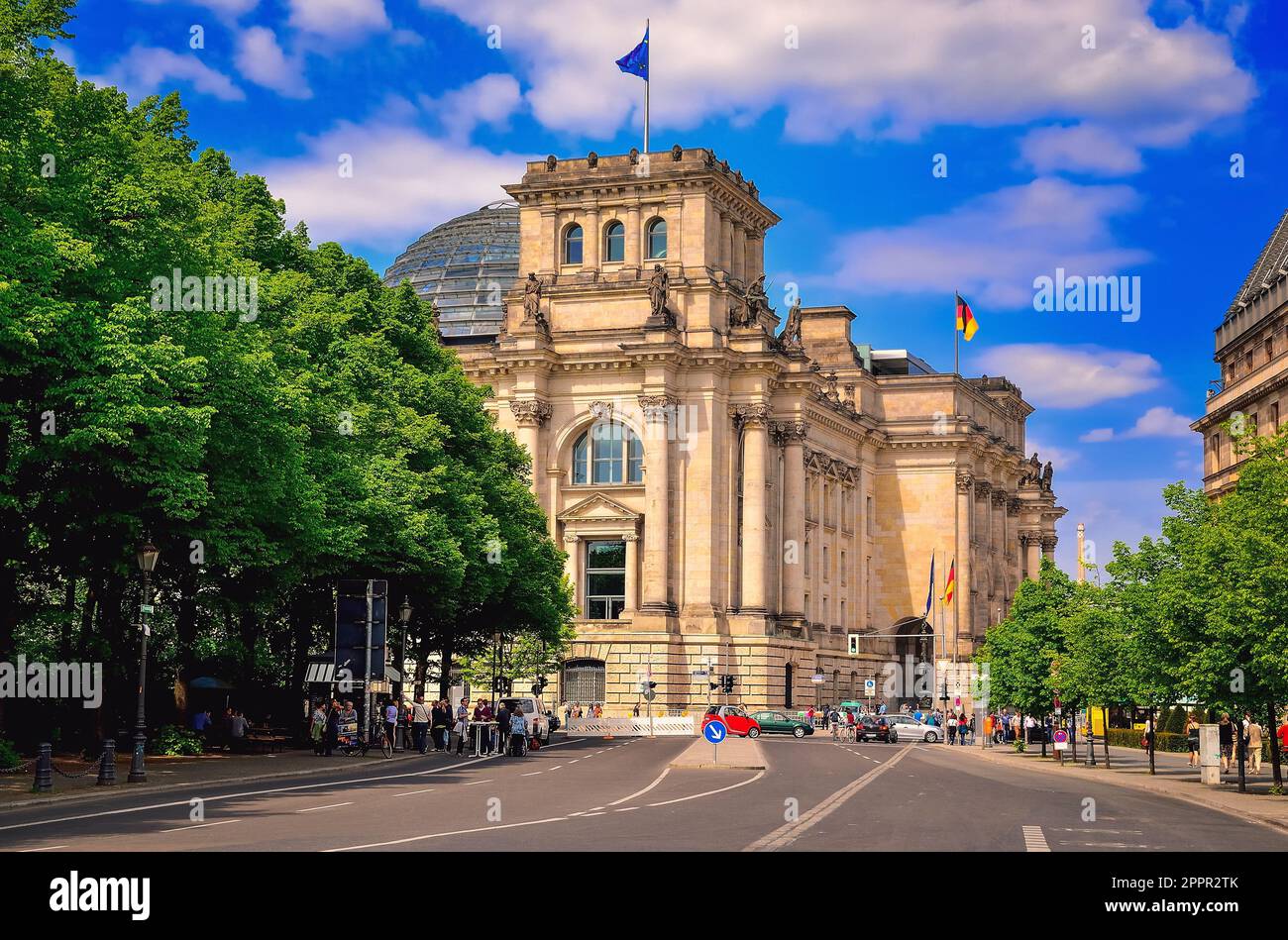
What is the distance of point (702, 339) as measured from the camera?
10431 centimetres

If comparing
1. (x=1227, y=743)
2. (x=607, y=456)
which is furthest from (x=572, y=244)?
(x=1227, y=743)

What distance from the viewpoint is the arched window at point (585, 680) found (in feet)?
332

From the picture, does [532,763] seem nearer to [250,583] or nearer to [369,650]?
[369,650]

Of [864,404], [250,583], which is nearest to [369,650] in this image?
[250,583]

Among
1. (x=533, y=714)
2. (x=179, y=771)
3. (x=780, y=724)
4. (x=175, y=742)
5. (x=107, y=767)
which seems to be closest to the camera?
(x=107, y=767)

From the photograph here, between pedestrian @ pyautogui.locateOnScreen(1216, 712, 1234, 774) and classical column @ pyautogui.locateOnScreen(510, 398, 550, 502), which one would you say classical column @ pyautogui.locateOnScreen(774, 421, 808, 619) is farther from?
pedestrian @ pyautogui.locateOnScreen(1216, 712, 1234, 774)

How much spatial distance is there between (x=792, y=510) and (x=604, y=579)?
13.9 m

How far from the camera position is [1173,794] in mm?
42438

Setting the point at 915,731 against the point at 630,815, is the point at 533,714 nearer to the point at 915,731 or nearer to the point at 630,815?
the point at 915,731

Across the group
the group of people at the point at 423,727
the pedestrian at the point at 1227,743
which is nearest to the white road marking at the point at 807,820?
the pedestrian at the point at 1227,743

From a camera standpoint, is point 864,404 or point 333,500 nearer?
point 333,500

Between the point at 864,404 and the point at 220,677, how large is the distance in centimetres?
8340

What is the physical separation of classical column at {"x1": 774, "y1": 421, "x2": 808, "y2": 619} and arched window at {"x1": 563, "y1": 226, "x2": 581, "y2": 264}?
1760 centimetres

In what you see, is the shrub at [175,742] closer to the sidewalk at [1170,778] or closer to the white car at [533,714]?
the white car at [533,714]
